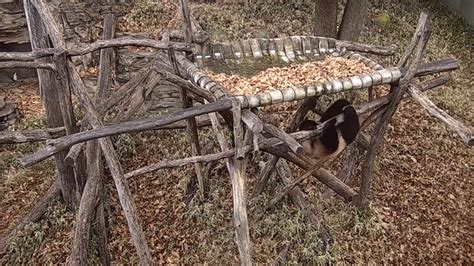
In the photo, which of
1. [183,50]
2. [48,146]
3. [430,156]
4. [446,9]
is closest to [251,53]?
[183,50]

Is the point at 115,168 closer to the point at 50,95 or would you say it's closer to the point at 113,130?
the point at 113,130

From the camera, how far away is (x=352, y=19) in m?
6.93

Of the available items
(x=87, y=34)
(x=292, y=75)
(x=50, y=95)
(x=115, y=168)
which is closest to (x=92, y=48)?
(x=50, y=95)

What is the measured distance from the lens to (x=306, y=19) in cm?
809

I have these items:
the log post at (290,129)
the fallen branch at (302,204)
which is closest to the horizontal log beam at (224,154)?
the log post at (290,129)

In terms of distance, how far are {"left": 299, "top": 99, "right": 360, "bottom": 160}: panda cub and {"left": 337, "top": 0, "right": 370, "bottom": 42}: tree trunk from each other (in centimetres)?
317

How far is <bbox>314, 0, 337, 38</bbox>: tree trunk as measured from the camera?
6.72 meters

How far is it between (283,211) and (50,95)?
2770 mm

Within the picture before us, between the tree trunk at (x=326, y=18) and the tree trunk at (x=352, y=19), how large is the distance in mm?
186

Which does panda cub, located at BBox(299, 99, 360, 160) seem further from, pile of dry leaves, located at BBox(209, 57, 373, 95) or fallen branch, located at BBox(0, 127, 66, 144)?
fallen branch, located at BBox(0, 127, 66, 144)

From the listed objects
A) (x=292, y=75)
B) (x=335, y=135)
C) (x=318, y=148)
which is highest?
(x=292, y=75)

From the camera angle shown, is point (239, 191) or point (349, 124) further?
point (349, 124)

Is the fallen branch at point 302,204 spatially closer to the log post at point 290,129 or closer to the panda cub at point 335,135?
the log post at point 290,129

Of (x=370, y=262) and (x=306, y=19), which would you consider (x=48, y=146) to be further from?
(x=306, y=19)
